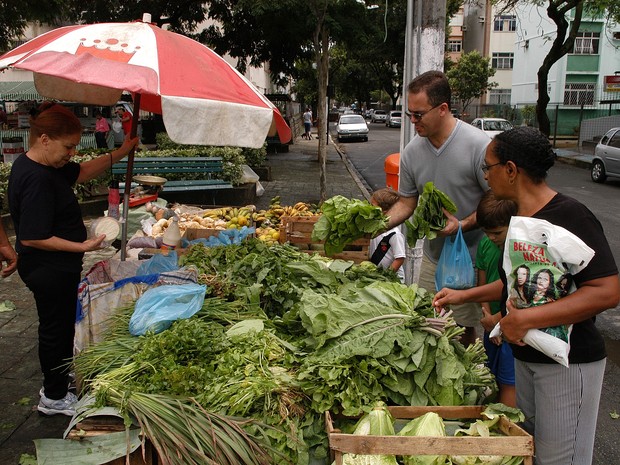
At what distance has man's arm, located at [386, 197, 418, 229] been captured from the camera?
13.9ft

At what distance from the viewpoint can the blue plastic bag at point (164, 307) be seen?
3404 mm

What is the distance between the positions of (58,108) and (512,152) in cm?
308

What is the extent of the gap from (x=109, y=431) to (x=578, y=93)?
1625 inches

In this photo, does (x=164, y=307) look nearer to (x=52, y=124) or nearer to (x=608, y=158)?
(x=52, y=124)

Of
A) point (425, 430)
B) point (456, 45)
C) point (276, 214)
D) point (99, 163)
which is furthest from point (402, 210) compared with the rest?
point (456, 45)

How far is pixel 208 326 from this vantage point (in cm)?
336

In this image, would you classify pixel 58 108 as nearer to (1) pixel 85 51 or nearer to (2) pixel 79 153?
(1) pixel 85 51

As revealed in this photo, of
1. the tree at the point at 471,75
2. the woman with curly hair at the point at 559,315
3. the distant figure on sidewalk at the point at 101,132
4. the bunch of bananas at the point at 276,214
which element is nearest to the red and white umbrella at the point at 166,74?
the woman with curly hair at the point at 559,315

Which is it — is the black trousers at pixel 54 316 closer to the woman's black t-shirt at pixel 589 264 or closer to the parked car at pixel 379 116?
the woman's black t-shirt at pixel 589 264

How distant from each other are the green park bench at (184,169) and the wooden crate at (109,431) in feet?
29.2

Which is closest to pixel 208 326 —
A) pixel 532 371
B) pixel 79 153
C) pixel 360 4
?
pixel 532 371

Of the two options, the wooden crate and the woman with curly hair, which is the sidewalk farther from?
the woman with curly hair

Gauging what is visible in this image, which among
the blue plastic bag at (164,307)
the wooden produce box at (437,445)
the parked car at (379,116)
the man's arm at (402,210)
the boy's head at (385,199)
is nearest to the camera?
the wooden produce box at (437,445)

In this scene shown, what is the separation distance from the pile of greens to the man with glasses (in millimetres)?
902
